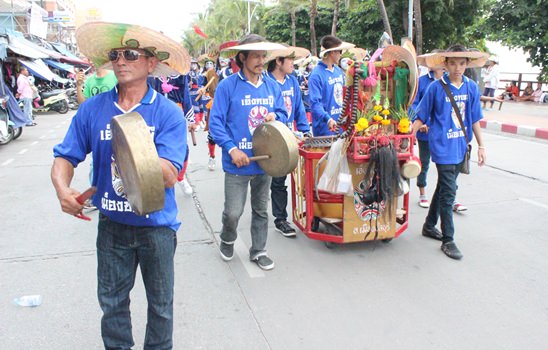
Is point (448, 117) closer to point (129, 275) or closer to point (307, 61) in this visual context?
point (129, 275)

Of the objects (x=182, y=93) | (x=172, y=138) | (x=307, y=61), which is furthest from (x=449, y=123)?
(x=307, y=61)

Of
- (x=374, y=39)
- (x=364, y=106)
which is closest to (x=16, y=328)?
(x=364, y=106)

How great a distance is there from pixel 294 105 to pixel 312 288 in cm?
190

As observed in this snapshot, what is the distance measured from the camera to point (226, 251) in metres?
4.25

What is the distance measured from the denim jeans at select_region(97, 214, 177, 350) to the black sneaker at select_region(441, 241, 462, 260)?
2.71 metres

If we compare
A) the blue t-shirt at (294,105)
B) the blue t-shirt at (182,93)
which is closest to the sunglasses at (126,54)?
the blue t-shirt at (294,105)

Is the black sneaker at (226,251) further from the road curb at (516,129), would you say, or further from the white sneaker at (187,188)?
the road curb at (516,129)

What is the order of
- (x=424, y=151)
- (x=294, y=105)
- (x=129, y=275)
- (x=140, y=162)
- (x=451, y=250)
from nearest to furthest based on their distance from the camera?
1. (x=140, y=162)
2. (x=129, y=275)
3. (x=451, y=250)
4. (x=294, y=105)
5. (x=424, y=151)

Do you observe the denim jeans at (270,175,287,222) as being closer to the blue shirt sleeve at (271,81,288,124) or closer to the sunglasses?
the blue shirt sleeve at (271,81,288,124)

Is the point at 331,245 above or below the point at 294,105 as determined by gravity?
below

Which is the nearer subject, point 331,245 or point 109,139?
point 109,139

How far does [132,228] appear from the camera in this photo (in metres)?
2.38

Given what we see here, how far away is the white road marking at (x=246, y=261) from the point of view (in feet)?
13.2

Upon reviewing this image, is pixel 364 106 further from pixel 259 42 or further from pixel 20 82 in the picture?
pixel 20 82
